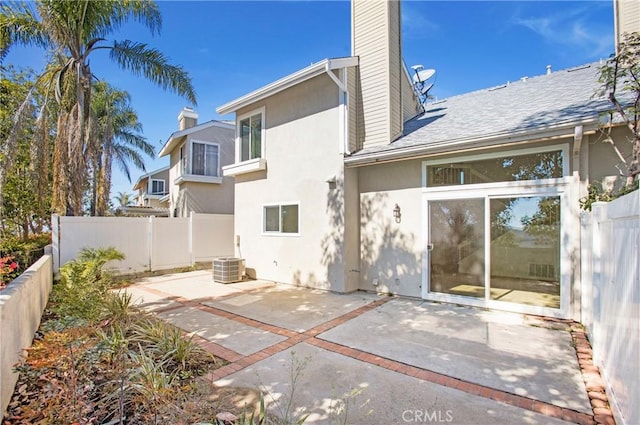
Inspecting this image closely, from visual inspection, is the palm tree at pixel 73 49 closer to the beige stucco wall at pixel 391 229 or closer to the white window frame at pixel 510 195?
the beige stucco wall at pixel 391 229

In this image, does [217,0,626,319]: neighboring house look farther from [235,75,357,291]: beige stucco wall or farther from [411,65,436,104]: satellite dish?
[411,65,436,104]: satellite dish

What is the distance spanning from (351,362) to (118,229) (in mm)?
10379

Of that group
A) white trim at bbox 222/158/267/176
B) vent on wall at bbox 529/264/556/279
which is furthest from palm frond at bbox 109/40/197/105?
vent on wall at bbox 529/264/556/279

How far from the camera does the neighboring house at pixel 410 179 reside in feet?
20.2

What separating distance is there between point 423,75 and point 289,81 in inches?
276

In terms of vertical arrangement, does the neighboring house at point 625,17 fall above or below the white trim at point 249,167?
above

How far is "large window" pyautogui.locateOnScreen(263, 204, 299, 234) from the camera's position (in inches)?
391

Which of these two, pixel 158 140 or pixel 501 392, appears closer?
pixel 501 392

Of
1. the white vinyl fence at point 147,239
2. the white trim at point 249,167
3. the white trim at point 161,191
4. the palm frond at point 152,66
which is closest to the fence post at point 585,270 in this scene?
the white trim at point 249,167

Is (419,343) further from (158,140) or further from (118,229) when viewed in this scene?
(158,140)

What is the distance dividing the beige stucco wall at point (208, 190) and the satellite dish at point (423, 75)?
1006 cm

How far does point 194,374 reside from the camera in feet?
13.3

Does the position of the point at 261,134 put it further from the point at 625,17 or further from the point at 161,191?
the point at 161,191

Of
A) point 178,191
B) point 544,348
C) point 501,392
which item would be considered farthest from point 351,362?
point 178,191
